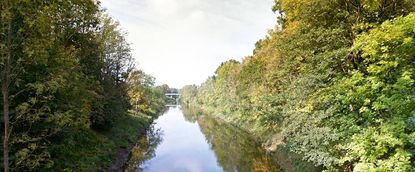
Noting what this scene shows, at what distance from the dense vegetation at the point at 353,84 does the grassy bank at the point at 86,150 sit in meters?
10.6

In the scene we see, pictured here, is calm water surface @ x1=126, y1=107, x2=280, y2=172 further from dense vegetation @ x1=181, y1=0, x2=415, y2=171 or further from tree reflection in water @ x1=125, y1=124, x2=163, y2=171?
dense vegetation @ x1=181, y1=0, x2=415, y2=171

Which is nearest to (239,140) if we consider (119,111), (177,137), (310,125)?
(177,137)

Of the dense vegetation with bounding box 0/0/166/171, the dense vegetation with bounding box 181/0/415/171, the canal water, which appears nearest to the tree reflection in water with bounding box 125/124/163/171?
the canal water

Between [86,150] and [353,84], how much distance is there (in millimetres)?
14090

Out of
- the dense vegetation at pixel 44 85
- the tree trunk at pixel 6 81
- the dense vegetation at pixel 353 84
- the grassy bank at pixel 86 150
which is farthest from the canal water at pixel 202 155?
the tree trunk at pixel 6 81

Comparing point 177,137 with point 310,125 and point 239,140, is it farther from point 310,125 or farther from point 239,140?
point 310,125

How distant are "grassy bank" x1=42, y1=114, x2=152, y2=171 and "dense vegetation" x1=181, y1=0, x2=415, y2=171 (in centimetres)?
1063

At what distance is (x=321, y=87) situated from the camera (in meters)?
16.5

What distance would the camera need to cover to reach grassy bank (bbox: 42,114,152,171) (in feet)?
47.8

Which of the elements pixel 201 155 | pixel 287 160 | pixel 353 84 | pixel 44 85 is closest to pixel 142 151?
pixel 201 155

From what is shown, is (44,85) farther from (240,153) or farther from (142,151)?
(240,153)

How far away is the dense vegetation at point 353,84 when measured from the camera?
495 inches

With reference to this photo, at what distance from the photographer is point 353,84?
1388cm

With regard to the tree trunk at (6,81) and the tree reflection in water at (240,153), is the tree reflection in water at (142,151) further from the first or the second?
the tree trunk at (6,81)
